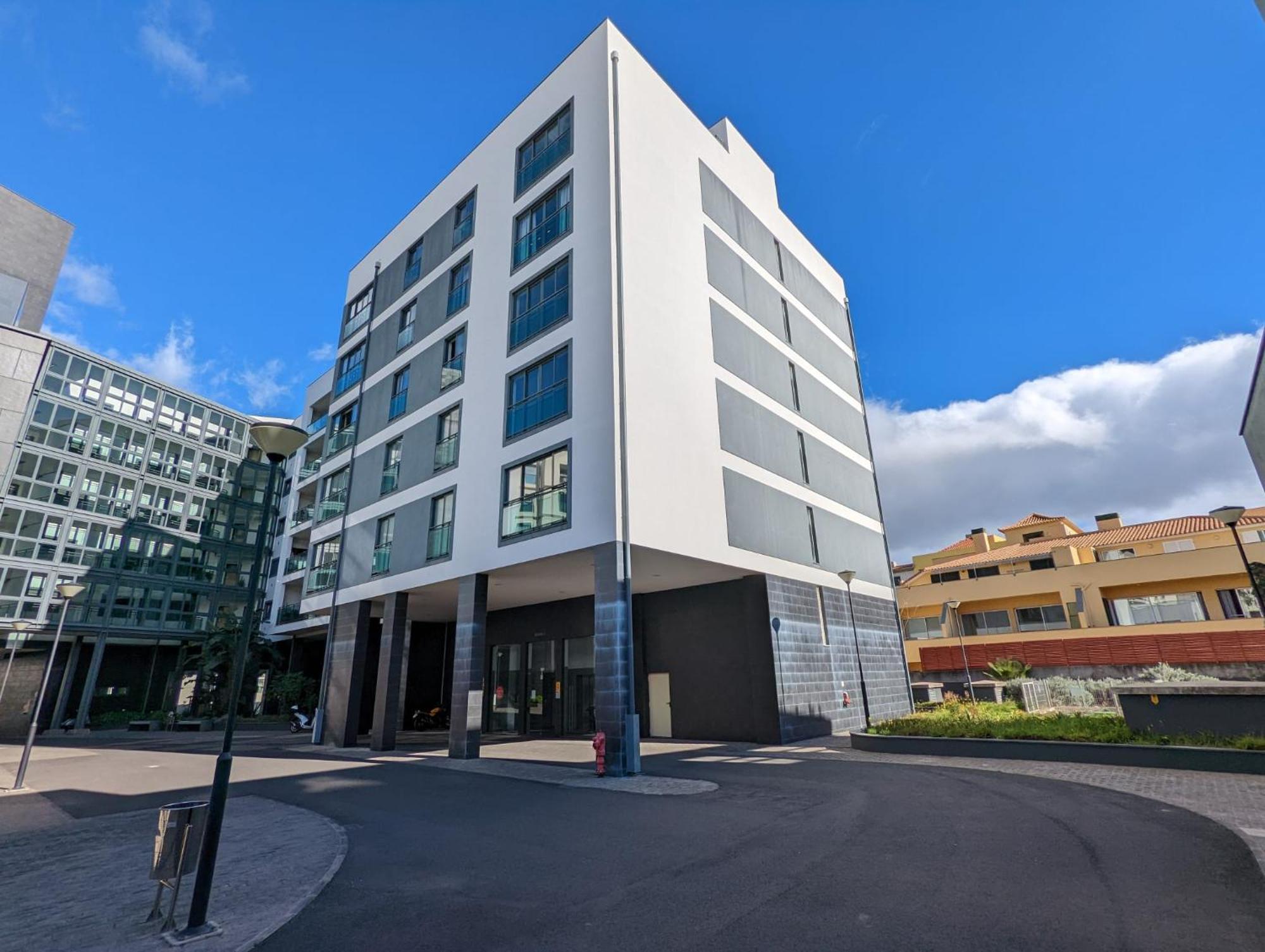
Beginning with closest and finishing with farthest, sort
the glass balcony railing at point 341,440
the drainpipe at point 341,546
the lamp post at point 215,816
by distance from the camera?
the lamp post at point 215,816, the drainpipe at point 341,546, the glass balcony railing at point 341,440

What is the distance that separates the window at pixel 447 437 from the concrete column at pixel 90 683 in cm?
3370

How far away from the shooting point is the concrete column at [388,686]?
870 inches

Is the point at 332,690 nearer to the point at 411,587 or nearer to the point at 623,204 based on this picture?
the point at 411,587

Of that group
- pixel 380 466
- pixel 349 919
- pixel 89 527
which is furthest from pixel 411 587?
pixel 89 527

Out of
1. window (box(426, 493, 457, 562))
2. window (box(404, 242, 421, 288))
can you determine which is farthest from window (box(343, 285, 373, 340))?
window (box(426, 493, 457, 562))

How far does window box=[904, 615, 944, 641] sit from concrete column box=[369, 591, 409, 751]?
135 ft

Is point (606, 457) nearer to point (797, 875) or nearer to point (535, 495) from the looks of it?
point (535, 495)

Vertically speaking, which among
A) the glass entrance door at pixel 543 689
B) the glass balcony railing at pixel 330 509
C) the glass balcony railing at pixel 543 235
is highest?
the glass balcony railing at pixel 543 235

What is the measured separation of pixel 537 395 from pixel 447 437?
5422mm

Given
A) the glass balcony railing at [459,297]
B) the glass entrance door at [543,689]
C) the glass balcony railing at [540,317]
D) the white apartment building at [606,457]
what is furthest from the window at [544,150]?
the glass entrance door at [543,689]

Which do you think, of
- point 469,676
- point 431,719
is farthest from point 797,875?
point 431,719

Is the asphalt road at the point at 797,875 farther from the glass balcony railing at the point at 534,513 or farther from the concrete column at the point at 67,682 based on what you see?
the concrete column at the point at 67,682

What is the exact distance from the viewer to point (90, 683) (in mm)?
39594

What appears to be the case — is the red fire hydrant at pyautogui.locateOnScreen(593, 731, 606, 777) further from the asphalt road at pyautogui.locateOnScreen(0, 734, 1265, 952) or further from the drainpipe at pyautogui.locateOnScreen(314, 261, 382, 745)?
the drainpipe at pyautogui.locateOnScreen(314, 261, 382, 745)
